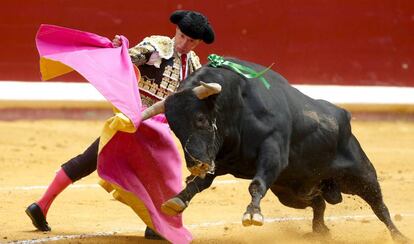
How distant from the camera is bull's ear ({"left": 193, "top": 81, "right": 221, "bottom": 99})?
4219 millimetres

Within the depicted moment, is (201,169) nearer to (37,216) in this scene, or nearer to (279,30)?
(37,216)

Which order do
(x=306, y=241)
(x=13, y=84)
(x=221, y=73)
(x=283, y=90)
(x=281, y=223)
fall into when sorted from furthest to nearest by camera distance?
(x=13, y=84) < (x=281, y=223) < (x=306, y=241) < (x=283, y=90) < (x=221, y=73)

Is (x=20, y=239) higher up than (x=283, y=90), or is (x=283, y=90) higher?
(x=283, y=90)

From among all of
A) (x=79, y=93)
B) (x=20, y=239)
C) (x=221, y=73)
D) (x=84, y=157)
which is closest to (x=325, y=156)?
(x=221, y=73)

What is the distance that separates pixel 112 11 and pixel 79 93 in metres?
0.88

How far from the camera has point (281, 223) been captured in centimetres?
571

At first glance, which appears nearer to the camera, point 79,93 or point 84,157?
point 84,157

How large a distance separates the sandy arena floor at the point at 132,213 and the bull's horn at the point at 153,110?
746 millimetres

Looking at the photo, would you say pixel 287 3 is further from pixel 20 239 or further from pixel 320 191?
pixel 20 239

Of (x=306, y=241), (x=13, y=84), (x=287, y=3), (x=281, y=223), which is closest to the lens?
(x=306, y=241)

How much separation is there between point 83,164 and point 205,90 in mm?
1021

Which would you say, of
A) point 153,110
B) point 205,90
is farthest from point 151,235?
point 205,90

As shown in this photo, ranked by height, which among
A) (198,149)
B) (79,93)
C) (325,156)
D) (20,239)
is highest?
(198,149)

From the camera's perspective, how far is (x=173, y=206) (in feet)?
14.2
